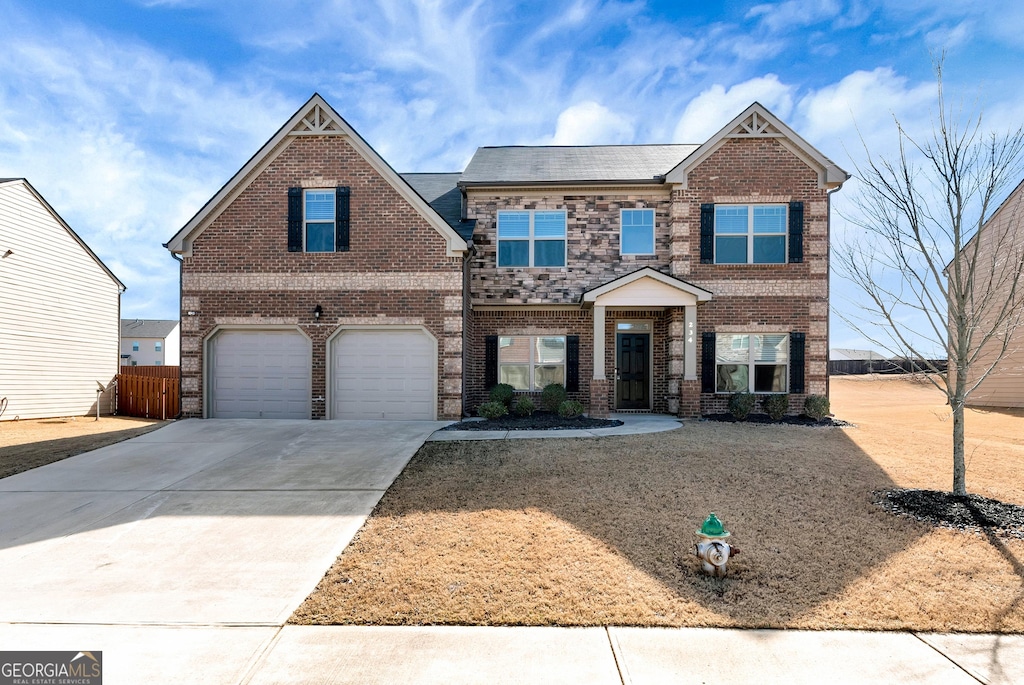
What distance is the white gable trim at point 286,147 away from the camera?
520 inches

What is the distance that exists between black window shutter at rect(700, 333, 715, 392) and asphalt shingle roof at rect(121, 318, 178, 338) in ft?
142


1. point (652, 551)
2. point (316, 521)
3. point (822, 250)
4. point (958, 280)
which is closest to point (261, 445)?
point (316, 521)

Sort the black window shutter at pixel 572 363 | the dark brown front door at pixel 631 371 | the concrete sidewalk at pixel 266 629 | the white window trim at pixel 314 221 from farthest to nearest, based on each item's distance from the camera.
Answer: the dark brown front door at pixel 631 371, the black window shutter at pixel 572 363, the white window trim at pixel 314 221, the concrete sidewalk at pixel 266 629

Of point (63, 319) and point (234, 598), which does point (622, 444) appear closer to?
point (234, 598)

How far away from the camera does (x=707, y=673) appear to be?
3488 millimetres

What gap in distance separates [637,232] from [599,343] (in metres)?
3.67

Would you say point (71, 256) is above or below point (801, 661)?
above

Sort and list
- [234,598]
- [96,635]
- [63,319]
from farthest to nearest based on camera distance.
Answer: [63,319] → [234,598] → [96,635]

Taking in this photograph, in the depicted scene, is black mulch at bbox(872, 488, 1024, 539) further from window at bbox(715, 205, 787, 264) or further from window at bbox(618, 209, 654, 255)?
window at bbox(618, 209, 654, 255)

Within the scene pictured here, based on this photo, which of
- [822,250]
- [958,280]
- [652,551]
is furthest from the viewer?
[822,250]

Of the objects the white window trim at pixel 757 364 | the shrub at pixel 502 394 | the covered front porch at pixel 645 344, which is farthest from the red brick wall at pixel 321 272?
the white window trim at pixel 757 364

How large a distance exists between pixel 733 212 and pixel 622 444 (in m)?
→ 8.28

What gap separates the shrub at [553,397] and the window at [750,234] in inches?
222

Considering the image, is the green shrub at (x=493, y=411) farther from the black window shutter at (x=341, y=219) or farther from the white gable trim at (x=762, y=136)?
the white gable trim at (x=762, y=136)
